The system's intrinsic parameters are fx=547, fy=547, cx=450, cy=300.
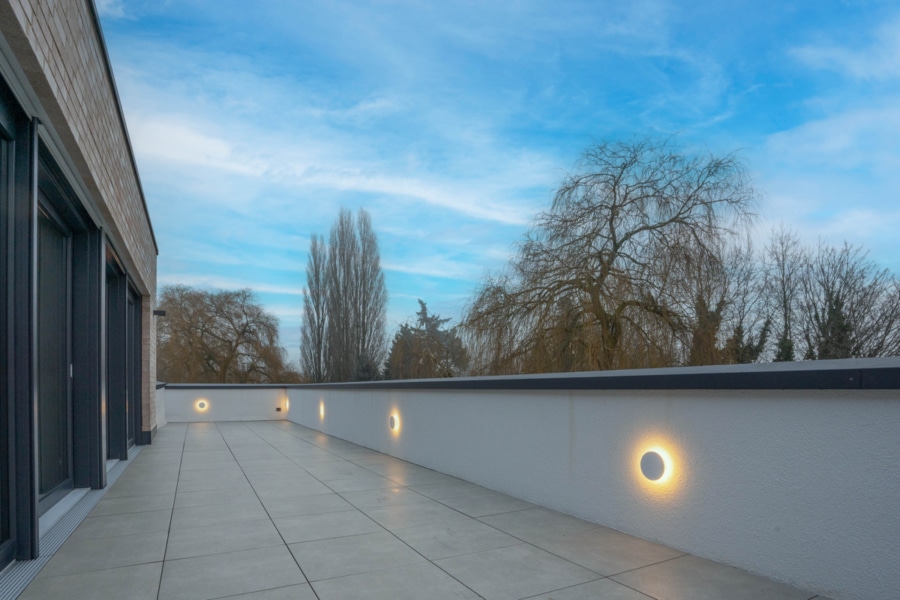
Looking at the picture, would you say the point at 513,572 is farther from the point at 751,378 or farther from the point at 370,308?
the point at 370,308

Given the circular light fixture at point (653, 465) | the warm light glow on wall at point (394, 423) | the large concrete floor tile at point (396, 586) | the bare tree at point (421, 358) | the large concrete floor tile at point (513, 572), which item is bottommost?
the large concrete floor tile at point (513, 572)

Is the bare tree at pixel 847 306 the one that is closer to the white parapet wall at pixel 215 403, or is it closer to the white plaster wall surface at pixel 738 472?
the white plaster wall surface at pixel 738 472

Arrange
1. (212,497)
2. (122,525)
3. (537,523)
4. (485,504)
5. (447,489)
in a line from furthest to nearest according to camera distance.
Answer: (447,489) → (212,497) → (485,504) → (122,525) → (537,523)

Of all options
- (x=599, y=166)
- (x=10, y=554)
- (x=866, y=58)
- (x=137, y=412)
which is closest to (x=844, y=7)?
(x=866, y=58)

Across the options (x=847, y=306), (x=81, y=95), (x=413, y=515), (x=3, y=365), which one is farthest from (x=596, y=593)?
(x=847, y=306)

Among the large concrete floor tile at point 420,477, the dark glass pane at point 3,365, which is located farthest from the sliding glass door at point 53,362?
the large concrete floor tile at point 420,477

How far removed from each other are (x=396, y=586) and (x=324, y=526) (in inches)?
53.3

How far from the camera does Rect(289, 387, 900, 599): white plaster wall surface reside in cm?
235

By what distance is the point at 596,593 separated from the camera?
266 cm

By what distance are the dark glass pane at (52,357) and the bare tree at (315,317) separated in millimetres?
20461

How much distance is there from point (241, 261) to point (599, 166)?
32.1m

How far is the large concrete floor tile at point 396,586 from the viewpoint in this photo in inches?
105

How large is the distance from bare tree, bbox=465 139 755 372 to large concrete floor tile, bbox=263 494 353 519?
374 cm

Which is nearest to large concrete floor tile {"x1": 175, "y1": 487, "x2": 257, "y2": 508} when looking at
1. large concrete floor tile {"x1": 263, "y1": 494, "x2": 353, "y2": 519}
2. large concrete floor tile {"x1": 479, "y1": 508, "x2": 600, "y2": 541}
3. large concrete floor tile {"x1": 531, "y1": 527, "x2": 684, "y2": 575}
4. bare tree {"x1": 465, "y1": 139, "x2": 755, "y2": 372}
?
large concrete floor tile {"x1": 263, "y1": 494, "x2": 353, "y2": 519}
